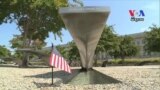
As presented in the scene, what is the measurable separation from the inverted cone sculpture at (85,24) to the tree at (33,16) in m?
21.7

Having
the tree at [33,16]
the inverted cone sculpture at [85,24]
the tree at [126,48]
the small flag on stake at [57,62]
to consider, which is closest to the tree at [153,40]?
the tree at [33,16]

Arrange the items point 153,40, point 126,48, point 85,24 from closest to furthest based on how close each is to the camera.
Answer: point 85,24 → point 153,40 → point 126,48

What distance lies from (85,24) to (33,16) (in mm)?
25432

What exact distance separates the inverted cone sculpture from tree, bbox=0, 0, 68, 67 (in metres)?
21.7

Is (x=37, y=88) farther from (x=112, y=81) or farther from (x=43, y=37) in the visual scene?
(x=43, y=37)

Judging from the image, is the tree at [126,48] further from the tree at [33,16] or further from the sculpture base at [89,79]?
the sculpture base at [89,79]

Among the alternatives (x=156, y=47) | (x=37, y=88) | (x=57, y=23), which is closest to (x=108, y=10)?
(x=37, y=88)

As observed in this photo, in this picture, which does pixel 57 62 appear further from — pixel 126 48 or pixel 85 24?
pixel 126 48

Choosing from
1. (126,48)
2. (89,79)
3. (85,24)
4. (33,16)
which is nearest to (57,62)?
(89,79)

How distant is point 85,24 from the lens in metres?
13.9

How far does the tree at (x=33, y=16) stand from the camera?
36.6 meters

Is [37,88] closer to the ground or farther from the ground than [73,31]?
closer to the ground

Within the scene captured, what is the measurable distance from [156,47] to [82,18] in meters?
37.2

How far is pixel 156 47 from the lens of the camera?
4956cm
